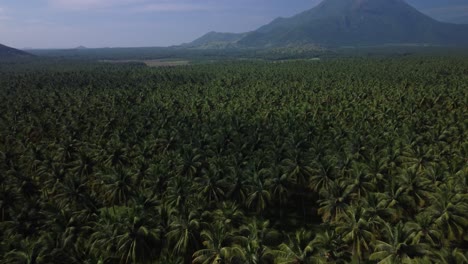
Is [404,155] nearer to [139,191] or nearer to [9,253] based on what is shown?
[139,191]

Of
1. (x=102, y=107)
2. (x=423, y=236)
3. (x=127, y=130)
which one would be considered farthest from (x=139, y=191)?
(x=102, y=107)

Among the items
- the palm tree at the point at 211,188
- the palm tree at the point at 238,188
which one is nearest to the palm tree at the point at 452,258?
the palm tree at the point at 238,188

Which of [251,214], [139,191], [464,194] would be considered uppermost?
[464,194]

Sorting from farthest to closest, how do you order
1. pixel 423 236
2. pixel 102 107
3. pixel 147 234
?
pixel 102 107 < pixel 147 234 < pixel 423 236

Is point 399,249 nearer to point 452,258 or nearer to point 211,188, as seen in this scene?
point 452,258

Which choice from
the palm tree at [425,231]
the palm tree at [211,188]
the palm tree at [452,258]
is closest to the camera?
the palm tree at [452,258]

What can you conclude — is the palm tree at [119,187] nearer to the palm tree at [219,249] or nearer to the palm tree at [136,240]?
the palm tree at [136,240]

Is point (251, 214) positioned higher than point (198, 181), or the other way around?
point (198, 181)

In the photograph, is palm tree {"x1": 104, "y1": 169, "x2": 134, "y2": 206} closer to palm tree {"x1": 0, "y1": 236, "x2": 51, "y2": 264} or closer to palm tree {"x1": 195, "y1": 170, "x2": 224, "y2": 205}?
palm tree {"x1": 195, "y1": 170, "x2": 224, "y2": 205}

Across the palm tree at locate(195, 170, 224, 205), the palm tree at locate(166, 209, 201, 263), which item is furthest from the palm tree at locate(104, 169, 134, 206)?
the palm tree at locate(166, 209, 201, 263)
